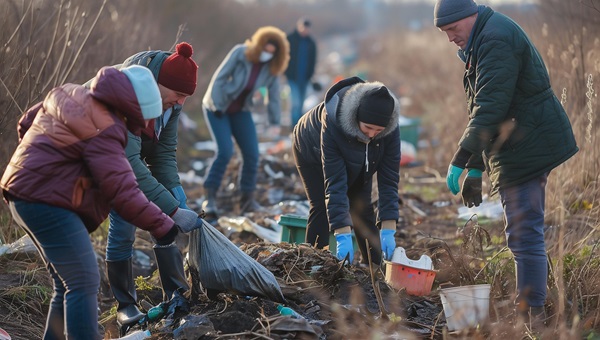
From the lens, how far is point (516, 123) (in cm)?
421

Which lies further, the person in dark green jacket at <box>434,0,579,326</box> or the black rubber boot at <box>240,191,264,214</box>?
the black rubber boot at <box>240,191,264,214</box>

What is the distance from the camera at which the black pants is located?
17.2 feet

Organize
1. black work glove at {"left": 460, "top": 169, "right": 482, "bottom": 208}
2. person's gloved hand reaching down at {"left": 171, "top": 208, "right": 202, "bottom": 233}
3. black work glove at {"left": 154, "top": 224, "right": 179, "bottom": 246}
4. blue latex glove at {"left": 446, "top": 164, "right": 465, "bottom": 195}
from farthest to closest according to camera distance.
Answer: black work glove at {"left": 460, "top": 169, "right": 482, "bottom": 208} < blue latex glove at {"left": 446, "top": 164, "right": 465, "bottom": 195} < person's gloved hand reaching down at {"left": 171, "top": 208, "right": 202, "bottom": 233} < black work glove at {"left": 154, "top": 224, "right": 179, "bottom": 246}

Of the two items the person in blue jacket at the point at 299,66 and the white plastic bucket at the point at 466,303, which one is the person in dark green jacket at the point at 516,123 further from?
the person in blue jacket at the point at 299,66

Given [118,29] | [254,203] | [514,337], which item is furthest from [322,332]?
[118,29]

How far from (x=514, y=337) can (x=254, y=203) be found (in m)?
4.65

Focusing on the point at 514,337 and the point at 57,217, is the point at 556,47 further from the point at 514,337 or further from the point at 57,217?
the point at 57,217

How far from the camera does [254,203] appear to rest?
26.9ft

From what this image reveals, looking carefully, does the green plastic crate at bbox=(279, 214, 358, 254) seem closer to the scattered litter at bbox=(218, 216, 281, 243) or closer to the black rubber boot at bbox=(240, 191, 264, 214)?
the scattered litter at bbox=(218, 216, 281, 243)

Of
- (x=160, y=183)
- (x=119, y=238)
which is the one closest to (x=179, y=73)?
(x=160, y=183)

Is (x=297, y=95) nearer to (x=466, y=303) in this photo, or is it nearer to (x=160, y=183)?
(x=160, y=183)

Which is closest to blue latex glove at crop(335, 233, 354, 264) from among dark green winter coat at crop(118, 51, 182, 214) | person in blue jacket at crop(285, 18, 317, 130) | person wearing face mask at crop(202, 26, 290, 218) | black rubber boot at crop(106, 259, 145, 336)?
dark green winter coat at crop(118, 51, 182, 214)

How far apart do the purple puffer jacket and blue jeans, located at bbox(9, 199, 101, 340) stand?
5 cm

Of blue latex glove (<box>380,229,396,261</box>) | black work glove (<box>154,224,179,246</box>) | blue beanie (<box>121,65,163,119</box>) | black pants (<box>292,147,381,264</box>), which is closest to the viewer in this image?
blue beanie (<box>121,65,163,119</box>)
